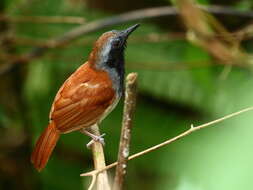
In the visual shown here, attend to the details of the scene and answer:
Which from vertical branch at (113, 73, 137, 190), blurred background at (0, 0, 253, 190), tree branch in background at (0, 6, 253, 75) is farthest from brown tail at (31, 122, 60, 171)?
tree branch in background at (0, 6, 253, 75)

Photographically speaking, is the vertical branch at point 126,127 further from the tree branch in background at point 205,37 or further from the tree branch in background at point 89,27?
the tree branch in background at point 89,27

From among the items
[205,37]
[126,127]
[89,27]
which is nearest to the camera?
[126,127]

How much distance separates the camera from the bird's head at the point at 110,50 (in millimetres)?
2059

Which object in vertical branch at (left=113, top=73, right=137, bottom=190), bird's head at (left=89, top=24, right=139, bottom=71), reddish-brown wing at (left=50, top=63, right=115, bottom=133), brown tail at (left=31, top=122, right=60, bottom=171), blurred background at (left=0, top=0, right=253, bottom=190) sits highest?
vertical branch at (left=113, top=73, right=137, bottom=190)

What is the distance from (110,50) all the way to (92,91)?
18 cm

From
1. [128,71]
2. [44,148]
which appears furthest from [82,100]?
[128,71]

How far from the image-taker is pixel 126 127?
786 mm

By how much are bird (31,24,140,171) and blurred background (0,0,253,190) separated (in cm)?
103

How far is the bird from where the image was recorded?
2.01 metres

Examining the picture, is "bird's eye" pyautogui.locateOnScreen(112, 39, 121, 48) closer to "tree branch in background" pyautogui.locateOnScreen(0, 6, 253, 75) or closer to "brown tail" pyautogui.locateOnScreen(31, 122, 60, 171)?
"brown tail" pyautogui.locateOnScreen(31, 122, 60, 171)

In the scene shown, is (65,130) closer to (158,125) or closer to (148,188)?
(158,125)

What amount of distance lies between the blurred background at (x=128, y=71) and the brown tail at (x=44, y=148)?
4.38 ft

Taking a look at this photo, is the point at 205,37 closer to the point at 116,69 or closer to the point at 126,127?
the point at 116,69

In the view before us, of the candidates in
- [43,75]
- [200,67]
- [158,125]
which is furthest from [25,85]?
[200,67]
